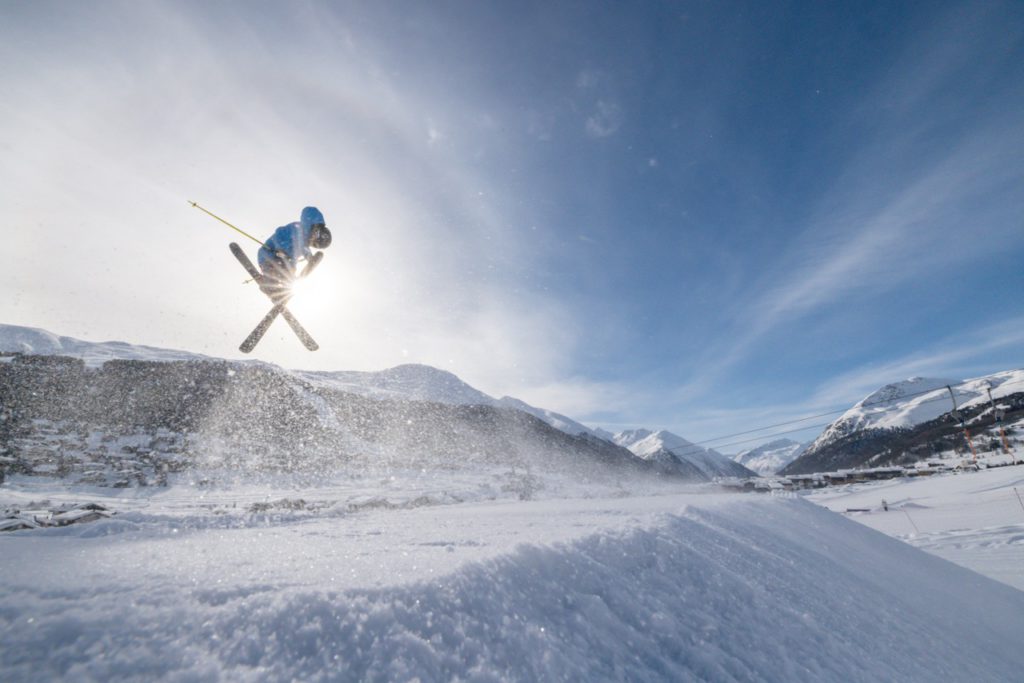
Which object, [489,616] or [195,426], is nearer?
[489,616]

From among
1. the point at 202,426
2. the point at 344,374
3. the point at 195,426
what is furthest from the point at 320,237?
the point at 344,374

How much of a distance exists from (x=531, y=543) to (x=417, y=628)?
2.32 ft

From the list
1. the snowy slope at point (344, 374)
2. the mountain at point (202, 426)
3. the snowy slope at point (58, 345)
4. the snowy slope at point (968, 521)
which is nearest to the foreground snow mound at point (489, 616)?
the snowy slope at point (968, 521)

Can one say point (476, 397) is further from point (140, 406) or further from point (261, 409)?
point (140, 406)

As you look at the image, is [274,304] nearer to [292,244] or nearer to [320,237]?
[292,244]

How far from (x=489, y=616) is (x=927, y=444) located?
149056 mm

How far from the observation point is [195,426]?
147 feet

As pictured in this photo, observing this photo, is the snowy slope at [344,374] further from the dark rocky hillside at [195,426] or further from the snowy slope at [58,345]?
the dark rocky hillside at [195,426]

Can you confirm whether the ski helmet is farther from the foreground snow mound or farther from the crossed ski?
the foreground snow mound

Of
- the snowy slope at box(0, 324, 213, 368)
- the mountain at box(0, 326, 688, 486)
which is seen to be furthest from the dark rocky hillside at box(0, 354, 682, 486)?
the snowy slope at box(0, 324, 213, 368)

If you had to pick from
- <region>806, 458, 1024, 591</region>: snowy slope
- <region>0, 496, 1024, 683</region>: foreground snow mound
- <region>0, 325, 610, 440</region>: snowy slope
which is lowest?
<region>806, 458, 1024, 591</region>: snowy slope

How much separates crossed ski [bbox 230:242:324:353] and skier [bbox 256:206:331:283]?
1.05 feet

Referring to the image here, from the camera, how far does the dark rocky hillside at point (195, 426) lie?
3162 cm

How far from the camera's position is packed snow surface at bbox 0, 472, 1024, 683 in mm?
961
